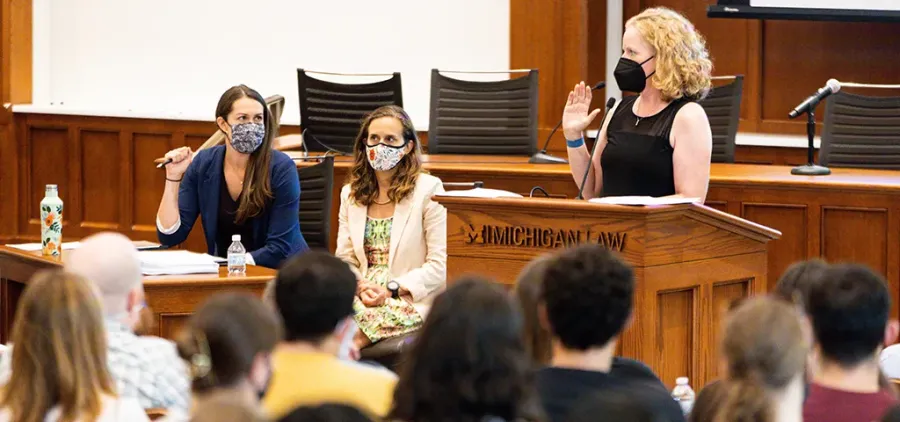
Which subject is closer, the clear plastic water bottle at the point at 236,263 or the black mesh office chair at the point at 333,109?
the clear plastic water bottle at the point at 236,263

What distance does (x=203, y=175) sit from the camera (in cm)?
498

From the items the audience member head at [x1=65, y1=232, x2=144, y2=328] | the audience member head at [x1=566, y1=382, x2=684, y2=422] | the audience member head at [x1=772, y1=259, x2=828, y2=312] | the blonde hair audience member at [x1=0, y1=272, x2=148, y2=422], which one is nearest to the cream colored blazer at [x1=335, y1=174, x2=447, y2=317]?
the audience member head at [x1=65, y1=232, x2=144, y2=328]

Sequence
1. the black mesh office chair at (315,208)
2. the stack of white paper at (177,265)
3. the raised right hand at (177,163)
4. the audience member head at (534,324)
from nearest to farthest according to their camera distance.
Answer: the audience member head at (534,324) → the stack of white paper at (177,265) → the raised right hand at (177,163) → the black mesh office chair at (315,208)

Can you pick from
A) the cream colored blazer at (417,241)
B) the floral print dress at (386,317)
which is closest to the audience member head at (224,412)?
the floral print dress at (386,317)

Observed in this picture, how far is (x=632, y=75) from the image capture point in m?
4.29

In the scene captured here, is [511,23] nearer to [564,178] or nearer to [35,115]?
[564,178]

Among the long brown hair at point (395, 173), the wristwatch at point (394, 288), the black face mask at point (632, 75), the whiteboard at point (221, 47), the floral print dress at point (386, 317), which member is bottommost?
the floral print dress at point (386, 317)

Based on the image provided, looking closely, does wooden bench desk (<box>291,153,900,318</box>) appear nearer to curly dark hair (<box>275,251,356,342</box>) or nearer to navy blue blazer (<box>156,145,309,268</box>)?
navy blue blazer (<box>156,145,309,268</box>)

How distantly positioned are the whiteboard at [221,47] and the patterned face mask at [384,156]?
4083mm

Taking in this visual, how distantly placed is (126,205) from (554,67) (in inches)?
115

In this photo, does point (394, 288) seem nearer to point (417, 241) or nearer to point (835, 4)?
point (417, 241)

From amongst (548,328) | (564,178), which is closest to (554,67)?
(564,178)

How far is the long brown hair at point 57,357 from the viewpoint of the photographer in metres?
2.19

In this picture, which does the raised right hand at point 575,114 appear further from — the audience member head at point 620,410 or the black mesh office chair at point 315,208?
the audience member head at point 620,410
